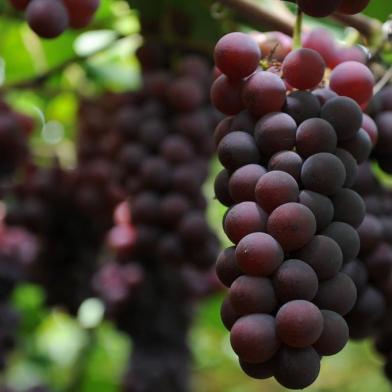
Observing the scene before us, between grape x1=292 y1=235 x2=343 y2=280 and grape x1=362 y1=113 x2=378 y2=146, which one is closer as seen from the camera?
grape x1=292 y1=235 x2=343 y2=280

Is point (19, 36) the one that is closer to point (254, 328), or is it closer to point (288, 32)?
point (288, 32)

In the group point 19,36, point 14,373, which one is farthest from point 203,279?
point 14,373

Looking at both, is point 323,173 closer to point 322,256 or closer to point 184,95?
point 322,256

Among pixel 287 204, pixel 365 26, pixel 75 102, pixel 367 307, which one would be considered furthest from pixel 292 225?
pixel 75 102

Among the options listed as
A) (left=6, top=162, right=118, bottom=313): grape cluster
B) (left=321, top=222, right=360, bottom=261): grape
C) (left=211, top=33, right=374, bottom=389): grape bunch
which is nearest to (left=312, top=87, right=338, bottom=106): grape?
(left=211, top=33, right=374, bottom=389): grape bunch

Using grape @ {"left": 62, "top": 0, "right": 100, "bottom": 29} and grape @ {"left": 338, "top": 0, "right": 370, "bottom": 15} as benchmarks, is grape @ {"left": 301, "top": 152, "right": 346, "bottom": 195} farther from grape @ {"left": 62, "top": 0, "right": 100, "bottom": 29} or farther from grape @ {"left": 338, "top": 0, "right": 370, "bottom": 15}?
grape @ {"left": 62, "top": 0, "right": 100, "bottom": 29}

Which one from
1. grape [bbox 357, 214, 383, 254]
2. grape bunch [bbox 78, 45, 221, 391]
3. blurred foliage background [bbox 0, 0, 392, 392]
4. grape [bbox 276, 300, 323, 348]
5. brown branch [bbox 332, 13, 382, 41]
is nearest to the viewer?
grape [bbox 276, 300, 323, 348]

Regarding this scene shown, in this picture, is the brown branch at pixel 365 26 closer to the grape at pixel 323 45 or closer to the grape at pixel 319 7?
the grape at pixel 323 45
